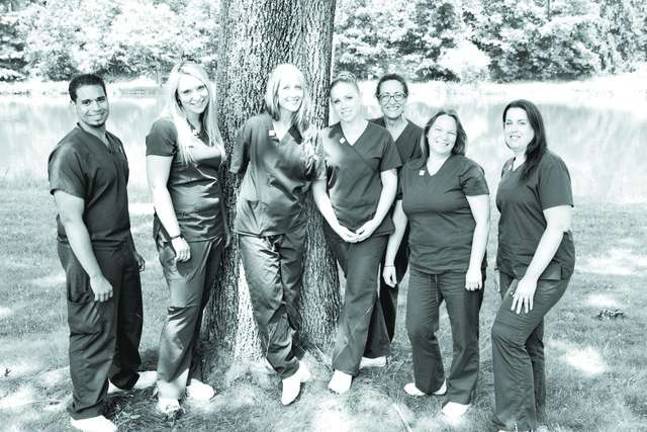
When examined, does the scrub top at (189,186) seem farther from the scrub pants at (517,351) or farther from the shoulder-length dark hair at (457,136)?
the scrub pants at (517,351)

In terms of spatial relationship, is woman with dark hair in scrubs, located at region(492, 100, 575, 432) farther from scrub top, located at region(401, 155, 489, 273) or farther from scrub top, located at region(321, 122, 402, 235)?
scrub top, located at region(321, 122, 402, 235)

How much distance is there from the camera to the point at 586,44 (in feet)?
132

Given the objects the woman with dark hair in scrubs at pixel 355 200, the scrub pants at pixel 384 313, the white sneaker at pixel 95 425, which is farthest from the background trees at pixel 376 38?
the white sneaker at pixel 95 425

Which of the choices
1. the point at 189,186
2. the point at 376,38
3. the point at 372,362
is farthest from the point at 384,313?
the point at 376,38

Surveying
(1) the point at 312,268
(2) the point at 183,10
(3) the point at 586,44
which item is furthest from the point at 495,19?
(1) the point at 312,268

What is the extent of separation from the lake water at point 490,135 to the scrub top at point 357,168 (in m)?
8.16

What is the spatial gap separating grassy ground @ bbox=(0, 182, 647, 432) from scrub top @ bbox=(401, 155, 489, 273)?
2.99 feet

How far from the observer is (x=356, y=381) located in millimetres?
3861

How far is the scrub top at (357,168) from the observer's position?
3682mm

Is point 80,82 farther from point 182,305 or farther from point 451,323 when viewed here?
point 451,323

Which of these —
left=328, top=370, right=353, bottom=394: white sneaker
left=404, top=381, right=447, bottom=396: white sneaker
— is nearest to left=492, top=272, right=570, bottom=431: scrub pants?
left=404, top=381, right=447, bottom=396: white sneaker

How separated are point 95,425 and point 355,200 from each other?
1.95 meters

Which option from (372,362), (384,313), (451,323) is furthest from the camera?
(384,313)

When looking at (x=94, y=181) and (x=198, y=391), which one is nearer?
(x=94, y=181)
